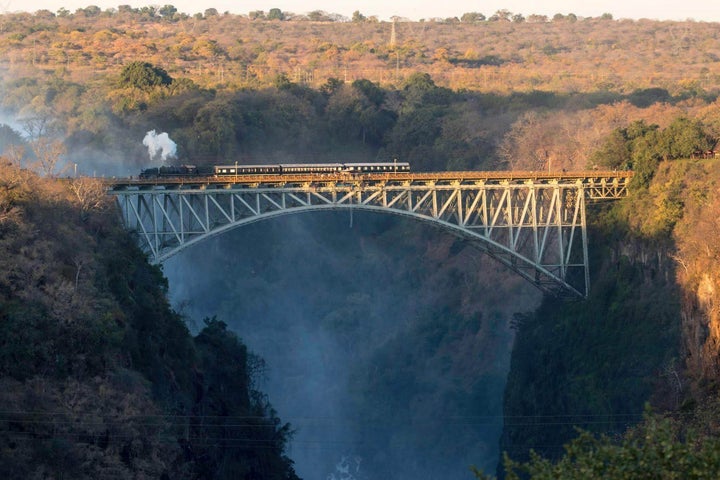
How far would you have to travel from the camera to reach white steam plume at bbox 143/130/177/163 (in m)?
90.2

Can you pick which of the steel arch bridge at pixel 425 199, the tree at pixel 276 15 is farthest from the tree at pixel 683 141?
the tree at pixel 276 15

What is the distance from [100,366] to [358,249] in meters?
51.2

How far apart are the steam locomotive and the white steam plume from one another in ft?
75.8

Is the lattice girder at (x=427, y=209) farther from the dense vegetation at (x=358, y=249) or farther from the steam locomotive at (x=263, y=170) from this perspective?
the dense vegetation at (x=358, y=249)

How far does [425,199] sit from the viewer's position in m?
66.8

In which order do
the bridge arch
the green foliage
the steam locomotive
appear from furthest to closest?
1. the steam locomotive
2. the bridge arch
3. the green foliage

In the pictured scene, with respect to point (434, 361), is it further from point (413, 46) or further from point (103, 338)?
point (413, 46)

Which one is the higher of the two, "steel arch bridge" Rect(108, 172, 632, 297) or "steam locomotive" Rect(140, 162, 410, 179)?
"steam locomotive" Rect(140, 162, 410, 179)

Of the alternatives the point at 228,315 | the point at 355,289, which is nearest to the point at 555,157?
the point at 355,289

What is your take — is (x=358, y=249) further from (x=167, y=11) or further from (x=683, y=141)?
(x=167, y=11)

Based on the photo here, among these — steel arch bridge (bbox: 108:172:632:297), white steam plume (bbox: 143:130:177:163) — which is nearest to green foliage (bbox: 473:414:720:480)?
steel arch bridge (bbox: 108:172:632:297)

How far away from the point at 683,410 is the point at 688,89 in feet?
239

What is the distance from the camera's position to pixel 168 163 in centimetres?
8919

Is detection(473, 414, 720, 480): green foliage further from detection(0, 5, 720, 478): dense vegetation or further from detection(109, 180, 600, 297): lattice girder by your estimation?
detection(109, 180, 600, 297): lattice girder
